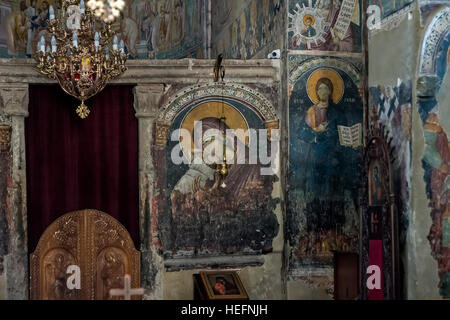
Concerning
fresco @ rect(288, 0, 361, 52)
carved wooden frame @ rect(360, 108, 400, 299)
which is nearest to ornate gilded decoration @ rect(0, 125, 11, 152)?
fresco @ rect(288, 0, 361, 52)

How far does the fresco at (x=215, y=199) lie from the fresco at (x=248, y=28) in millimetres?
1337

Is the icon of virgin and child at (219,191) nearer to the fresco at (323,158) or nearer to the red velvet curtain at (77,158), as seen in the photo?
the fresco at (323,158)

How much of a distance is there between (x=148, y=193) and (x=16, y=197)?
1.79 metres

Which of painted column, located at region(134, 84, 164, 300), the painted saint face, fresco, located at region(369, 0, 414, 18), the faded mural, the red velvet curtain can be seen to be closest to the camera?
the faded mural

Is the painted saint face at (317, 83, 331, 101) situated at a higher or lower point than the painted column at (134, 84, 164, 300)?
higher

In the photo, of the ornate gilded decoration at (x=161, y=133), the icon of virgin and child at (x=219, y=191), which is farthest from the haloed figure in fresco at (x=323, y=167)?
the ornate gilded decoration at (x=161, y=133)

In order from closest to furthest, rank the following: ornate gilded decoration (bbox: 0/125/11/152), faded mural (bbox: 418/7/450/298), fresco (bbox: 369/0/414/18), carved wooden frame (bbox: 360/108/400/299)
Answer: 1. carved wooden frame (bbox: 360/108/400/299)
2. faded mural (bbox: 418/7/450/298)
3. fresco (bbox: 369/0/414/18)
4. ornate gilded decoration (bbox: 0/125/11/152)

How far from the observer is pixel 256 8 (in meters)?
11.8

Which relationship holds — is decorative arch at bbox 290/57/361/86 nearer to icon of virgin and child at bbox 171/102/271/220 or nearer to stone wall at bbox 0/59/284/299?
stone wall at bbox 0/59/284/299

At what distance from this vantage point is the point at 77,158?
33.7 feet

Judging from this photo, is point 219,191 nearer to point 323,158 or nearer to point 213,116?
point 213,116

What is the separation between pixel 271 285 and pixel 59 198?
3.22 metres

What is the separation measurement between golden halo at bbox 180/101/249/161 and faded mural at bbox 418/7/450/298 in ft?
9.32

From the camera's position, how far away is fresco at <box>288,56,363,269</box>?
10508mm
